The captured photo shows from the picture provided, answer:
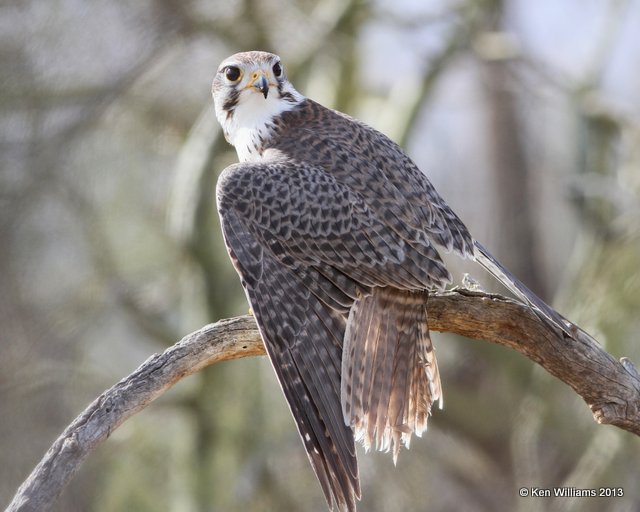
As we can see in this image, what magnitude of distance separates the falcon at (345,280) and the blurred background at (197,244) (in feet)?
9.69

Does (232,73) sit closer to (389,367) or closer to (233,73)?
(233,73)

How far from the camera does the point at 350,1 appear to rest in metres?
8.50

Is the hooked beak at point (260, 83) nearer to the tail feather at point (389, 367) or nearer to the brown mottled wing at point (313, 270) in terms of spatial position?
the brown mottled wing at point (313, 270)

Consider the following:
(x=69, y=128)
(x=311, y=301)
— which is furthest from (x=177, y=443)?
(x=311, y=301)

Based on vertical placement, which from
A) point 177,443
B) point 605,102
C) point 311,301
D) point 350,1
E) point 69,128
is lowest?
point 311,301

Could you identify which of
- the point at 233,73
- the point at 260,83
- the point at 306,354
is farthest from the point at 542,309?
the point at 233,73

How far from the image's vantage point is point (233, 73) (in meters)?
5.21

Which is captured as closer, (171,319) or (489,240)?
(171,319)

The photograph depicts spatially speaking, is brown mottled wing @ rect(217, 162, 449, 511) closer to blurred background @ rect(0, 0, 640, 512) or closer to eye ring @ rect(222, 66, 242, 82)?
eye ring @ rect(222, 66, 242, 82)

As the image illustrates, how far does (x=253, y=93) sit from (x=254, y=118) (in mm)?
118

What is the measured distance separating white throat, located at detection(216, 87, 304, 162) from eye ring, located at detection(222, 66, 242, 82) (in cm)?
9

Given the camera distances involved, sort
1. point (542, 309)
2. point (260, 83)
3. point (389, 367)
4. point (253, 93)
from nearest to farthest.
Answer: point (542, 309)
point (389, 367)
point (260, 83)
point (253, 93)

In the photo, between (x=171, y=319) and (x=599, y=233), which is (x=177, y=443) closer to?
(x=171, y=319)

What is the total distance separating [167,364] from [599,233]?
216 inches
